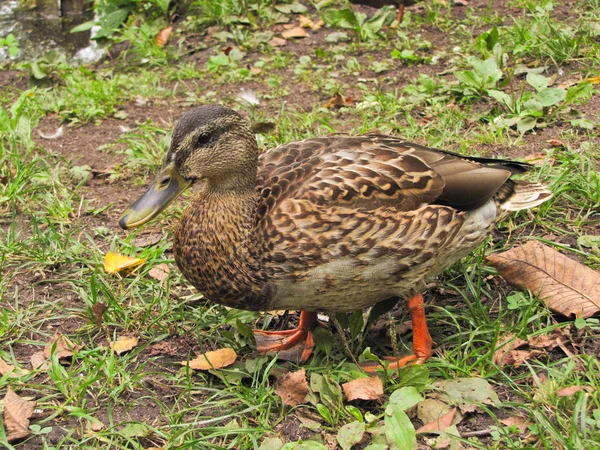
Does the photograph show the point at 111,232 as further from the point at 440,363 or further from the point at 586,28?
the point at 586,28

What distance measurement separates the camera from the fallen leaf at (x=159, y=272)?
3.95 metres

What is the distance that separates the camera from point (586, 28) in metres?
5.49

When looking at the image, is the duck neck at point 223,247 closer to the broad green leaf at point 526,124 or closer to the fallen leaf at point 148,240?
the fallen leaf at point 148,240

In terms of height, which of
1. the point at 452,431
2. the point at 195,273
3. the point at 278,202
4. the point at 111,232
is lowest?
the point at 111,232

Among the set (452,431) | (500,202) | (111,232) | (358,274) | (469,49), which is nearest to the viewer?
(452,431)

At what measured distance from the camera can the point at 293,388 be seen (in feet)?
10.2

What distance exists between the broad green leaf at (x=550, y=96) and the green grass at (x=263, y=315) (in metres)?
0.04

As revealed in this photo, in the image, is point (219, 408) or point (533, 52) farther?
point (533, 52)

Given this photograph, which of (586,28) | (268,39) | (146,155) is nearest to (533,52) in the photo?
(586,28)

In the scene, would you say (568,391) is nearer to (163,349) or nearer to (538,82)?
(163,349)

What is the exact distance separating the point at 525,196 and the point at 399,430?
1.39 metres

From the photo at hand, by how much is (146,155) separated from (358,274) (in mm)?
2357

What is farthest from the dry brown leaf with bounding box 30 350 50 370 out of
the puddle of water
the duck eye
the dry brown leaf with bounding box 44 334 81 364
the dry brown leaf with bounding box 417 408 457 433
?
the puddle of water

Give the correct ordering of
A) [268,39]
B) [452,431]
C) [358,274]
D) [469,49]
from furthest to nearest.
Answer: [268,39], [469,49], [358,274], [452,431]
